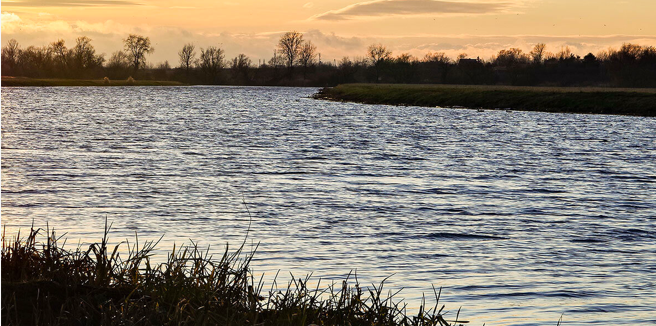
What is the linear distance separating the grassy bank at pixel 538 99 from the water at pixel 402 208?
3853cm

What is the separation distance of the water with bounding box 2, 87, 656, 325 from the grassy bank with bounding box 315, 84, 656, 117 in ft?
126

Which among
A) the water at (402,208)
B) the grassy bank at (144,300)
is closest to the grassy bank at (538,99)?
the water at (402,208)

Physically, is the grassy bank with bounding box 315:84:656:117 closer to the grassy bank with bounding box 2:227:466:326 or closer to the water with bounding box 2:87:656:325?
the water with bounding box 2:87:656:325

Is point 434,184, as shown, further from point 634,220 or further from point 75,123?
point 75,123

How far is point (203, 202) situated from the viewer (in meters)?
19.4

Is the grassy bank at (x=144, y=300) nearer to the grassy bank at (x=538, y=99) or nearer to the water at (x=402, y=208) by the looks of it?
the water at (x=402, y=208)

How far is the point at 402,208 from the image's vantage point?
19109mm

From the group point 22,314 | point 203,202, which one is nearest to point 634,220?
point 203,202

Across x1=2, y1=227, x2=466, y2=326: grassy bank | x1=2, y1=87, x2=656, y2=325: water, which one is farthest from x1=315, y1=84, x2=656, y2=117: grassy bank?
x1=2, y1=227, x2=466, y2=326: grassy bank

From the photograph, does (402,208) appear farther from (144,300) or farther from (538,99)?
(538,99)

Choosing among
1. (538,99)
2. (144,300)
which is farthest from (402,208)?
(538,99)

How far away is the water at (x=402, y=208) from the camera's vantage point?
12.0 meters

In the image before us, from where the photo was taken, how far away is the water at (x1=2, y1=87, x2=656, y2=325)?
1199cm

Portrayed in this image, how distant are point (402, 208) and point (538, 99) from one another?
233 feet
